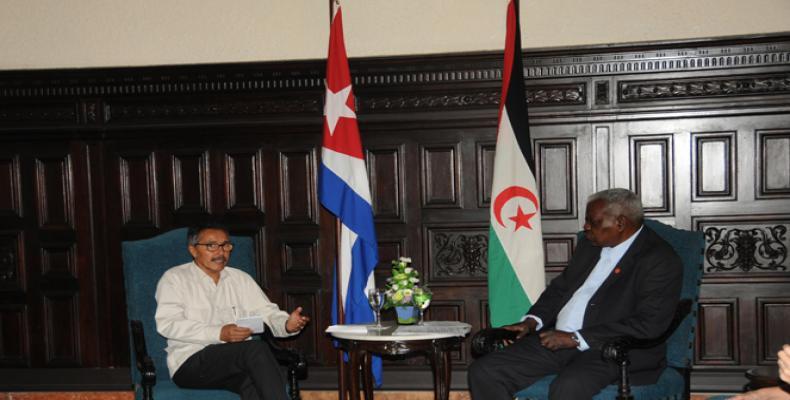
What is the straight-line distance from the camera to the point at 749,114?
498cm

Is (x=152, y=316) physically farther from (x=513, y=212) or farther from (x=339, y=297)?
(x=513, y=212)

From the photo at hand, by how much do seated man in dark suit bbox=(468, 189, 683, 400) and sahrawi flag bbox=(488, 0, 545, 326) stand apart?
1.32ft

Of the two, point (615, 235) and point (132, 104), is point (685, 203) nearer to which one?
point (615, 235)

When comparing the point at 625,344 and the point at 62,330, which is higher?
the point at 625,344

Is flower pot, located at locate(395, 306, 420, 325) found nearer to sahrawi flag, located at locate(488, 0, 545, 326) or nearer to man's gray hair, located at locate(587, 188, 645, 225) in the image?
sahrawi flag, located at locate(488, 0, 545, 326)

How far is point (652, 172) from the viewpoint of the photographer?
5.11 metres

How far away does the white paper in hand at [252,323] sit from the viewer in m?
4.09

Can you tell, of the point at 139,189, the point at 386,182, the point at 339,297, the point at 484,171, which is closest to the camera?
the point at 339,297

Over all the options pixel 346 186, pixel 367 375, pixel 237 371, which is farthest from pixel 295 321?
pixel 346 186

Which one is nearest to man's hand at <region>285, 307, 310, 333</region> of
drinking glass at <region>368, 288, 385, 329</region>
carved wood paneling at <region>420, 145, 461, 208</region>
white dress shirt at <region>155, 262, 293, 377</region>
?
white dress shirt at <region>155, 262, 293, 377</region>

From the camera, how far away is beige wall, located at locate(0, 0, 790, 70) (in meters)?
5.11

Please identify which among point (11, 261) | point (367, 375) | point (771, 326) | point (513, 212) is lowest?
point (367, 375)

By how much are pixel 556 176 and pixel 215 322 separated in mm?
2295

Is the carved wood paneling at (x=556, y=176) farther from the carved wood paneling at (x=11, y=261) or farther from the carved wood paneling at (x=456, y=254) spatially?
the carved wood paneling at (x=11, y=261)
